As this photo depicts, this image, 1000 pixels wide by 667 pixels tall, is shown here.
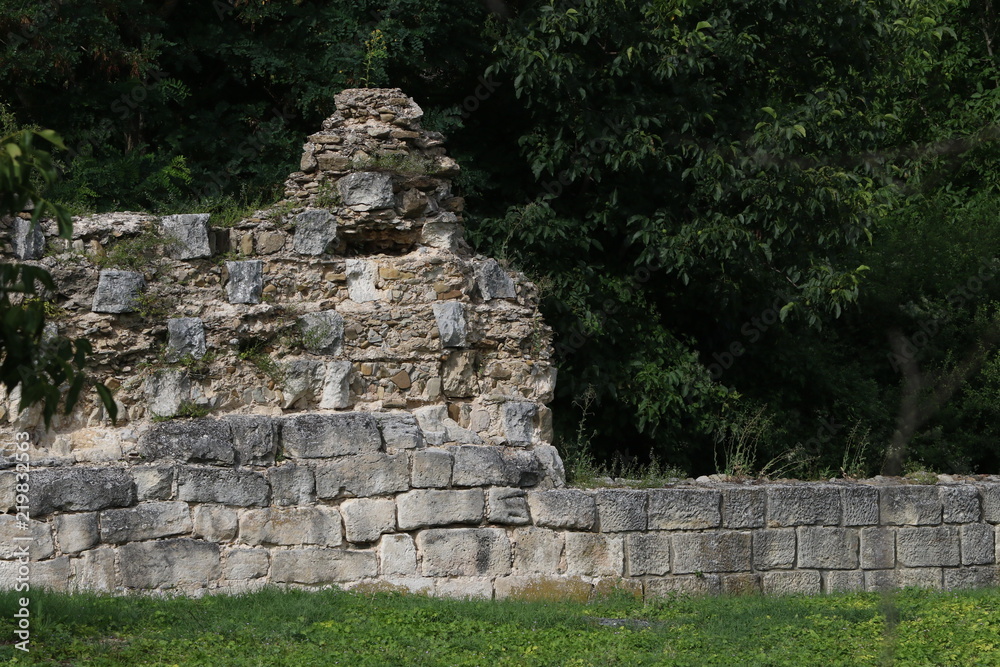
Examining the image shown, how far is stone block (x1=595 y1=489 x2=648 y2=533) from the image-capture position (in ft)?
23.5

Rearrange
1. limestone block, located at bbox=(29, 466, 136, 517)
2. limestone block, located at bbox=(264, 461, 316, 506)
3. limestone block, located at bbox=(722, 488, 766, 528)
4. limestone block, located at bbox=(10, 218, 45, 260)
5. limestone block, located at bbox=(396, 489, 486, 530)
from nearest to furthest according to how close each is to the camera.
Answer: limestone block, located at bbox=(29, 466, 136, 517), limestone block, located at bbox=(264, 461, 316, 506), limestone block, located at bbox=(396, 489, 486, 530), limestone block, located at bbox=(10, 218, 45, 260), limestone block, located at bbox=(722, 488, 766, 528)

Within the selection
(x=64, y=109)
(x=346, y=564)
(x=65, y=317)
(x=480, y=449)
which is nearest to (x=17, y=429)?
(x=65, y=317)

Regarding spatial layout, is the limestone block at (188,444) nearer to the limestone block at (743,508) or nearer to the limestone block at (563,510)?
the limestone block at (563,510)

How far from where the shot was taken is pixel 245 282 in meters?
7.48

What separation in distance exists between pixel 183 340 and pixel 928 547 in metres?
5.46

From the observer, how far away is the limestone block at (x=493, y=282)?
792cm

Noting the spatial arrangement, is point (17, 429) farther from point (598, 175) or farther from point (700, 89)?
point (700, 89)

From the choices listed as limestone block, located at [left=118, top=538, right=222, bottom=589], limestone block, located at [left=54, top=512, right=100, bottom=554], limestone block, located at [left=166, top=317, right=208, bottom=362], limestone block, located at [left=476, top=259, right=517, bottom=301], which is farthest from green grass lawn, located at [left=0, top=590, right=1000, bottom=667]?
limestone block, located at [left=476, top=259, right=517, bottom=301]

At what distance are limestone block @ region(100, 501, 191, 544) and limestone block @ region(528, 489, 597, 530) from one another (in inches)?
87.5

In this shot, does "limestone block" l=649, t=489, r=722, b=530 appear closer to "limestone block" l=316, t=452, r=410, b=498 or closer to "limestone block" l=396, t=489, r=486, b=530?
"limestone block" l=396, t=489, r=486, b=530

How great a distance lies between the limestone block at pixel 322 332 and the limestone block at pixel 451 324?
686 millimetres

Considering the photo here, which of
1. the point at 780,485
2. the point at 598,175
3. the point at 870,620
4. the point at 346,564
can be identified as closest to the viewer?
the point at 870,620

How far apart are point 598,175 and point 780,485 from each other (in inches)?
143

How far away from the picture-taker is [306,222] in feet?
25.3
